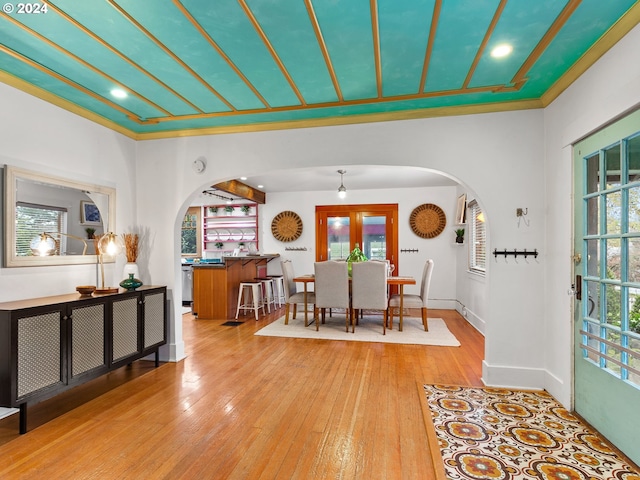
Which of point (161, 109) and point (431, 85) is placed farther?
point (161, 109)

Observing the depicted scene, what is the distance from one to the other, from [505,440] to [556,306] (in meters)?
1.20

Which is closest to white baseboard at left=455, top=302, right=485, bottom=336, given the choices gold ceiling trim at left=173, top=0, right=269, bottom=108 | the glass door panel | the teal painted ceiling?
the glass door panel

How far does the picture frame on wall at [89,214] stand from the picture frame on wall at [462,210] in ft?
17.5

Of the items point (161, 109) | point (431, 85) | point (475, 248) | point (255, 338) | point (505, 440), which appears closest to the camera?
point (505, 440)

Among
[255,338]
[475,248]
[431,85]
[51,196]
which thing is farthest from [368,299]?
[51,196]

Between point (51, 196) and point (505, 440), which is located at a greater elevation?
point (51, 196)

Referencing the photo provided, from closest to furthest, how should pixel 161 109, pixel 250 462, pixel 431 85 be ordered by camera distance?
pixel 250 462 → pixel 431 85 → pixel 161 109

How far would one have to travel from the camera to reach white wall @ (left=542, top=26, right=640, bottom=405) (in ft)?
6.32

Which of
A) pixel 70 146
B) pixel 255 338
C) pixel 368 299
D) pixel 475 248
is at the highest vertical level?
pixel 70 146

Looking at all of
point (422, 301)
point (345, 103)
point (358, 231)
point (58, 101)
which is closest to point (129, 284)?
point (58, 101)

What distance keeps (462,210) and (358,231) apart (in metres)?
2.11

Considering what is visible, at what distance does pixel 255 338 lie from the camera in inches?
177

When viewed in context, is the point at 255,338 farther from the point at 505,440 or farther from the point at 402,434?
the point at 505,440

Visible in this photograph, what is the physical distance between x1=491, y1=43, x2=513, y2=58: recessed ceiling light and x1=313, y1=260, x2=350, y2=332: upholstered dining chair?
9.90ft
